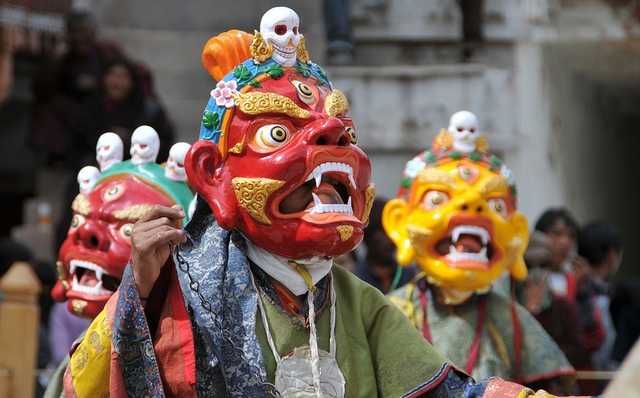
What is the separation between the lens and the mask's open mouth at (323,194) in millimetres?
4438

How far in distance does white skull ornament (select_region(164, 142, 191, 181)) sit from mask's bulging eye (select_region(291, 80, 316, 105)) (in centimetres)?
119

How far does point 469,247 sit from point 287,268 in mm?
1702

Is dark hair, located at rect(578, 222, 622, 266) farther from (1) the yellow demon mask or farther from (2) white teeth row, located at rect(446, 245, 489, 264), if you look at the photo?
(2) white teeth row, located at rect(446, 245, 489, 264)

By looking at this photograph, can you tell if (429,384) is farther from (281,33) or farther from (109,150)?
(109,150)

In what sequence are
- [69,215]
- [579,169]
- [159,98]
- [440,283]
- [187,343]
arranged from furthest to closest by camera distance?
[579,169] → [159,98] → [69,215] → [440,283] → [187,343]

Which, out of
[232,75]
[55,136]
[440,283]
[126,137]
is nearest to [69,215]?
[126,137]

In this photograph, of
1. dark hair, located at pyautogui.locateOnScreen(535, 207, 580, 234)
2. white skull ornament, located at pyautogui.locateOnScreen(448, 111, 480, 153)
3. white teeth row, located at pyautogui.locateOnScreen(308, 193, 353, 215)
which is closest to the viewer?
white teeth row, located at pyautogui.locateOnScreen(308, 193, 353, 215)

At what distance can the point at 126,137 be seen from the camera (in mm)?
8320

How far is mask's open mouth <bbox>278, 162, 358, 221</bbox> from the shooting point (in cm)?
444

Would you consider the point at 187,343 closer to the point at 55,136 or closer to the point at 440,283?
the point at 440,283

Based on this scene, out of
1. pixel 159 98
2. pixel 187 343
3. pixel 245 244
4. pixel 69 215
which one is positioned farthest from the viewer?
pixel 159 98

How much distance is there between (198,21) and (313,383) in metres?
6.41

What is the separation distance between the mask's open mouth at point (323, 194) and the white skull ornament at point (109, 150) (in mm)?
1588

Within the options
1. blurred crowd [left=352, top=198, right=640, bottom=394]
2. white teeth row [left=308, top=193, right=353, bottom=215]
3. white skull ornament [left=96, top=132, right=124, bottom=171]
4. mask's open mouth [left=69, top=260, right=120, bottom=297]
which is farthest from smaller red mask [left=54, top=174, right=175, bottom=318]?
blurred crowd [left=352, top=198, right=640, bottom=394]
